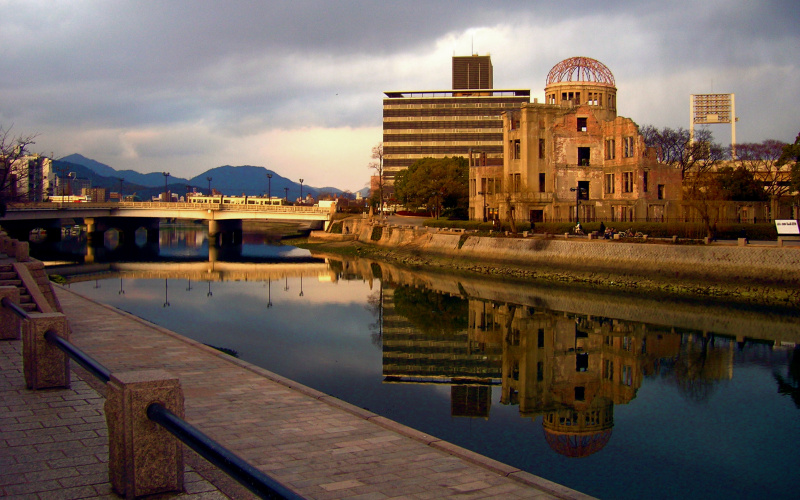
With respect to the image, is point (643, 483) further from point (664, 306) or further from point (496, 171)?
point (496, 171)

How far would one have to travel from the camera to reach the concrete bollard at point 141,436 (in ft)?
24.7

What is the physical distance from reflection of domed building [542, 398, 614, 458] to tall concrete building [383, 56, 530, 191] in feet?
382

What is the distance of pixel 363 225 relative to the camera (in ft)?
283

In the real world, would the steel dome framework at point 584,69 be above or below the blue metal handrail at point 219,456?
above

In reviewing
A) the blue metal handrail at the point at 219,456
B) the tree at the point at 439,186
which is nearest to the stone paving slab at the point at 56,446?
the blue metal handrail at the point at 219,456

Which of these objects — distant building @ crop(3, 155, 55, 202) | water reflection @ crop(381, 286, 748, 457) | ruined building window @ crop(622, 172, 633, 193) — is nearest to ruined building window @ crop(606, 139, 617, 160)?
ruined building window @ crop(622, 172, 633, 193)

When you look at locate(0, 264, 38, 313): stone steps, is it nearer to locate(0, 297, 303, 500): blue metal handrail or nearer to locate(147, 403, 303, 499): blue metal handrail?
locate(0, 297, 303, 500): blue metal handrail

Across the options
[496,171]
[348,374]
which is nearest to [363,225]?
[496,171]

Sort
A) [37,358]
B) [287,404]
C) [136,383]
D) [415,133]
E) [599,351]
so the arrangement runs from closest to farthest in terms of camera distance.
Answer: [136,383] < [37,358] < [287,404] < [599,351] < [415,133]

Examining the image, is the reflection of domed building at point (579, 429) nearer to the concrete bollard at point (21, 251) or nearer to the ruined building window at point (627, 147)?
the concrete bollard at point (21, 251)

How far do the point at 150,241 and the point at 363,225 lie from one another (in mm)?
38857

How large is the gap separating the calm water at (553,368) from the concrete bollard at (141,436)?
837cm

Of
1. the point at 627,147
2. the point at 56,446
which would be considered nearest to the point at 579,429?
the point at 56,446

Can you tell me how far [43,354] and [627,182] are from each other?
57010 mm
